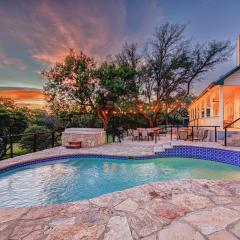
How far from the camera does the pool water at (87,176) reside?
14.0 ft

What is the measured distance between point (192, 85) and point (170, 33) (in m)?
5.56

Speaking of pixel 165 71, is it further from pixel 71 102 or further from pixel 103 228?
pixel 103 228

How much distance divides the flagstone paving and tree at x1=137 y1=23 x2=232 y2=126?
535 inches

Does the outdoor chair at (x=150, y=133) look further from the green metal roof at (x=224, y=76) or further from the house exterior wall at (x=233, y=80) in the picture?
the house exterior wall at (x=233, y=80)

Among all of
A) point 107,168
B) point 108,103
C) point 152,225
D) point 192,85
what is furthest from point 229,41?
point 152,225

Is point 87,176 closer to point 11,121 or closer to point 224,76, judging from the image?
point 11,121

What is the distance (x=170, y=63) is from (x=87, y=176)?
47.0 feet

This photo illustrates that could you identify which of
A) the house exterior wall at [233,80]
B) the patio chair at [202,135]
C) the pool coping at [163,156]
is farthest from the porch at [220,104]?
the pool coping at [163,156]

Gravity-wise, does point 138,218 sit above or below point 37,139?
below

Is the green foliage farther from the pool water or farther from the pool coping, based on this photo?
the pool water

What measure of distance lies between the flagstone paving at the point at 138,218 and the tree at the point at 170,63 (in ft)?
44.6

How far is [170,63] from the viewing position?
55.0ft

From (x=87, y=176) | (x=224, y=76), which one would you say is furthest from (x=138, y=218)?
(x=224, y=76)

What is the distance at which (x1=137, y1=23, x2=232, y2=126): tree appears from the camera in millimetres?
16688
